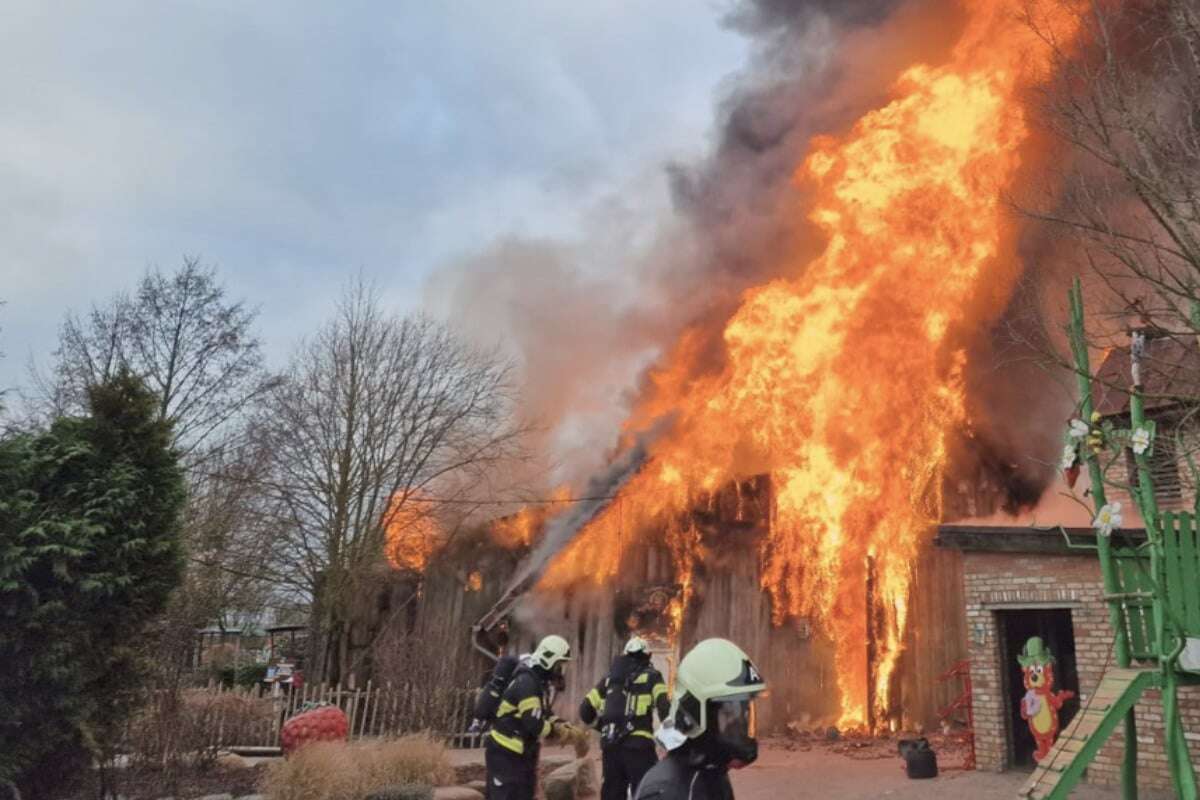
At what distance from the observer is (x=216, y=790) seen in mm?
10508

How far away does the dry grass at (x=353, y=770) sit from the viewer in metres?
9.16

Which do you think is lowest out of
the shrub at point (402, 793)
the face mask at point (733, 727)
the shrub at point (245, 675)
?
the shrub at point (245, 675)

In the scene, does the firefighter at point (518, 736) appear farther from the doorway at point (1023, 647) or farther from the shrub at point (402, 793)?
the doorway at point (1023, 647)

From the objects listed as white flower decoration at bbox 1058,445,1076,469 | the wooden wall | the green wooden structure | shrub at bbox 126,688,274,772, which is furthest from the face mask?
the wooden wall

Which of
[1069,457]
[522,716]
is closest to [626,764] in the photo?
[522,716]

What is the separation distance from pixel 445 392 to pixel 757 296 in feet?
27.0

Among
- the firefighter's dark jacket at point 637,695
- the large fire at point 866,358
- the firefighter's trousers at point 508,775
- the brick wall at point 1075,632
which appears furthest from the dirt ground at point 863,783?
the firefighter's trousers at point 508,775

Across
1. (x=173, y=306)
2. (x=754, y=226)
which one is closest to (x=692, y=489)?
(x=754, y=226)

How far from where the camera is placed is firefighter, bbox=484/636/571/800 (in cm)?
696

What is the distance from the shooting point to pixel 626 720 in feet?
26.3

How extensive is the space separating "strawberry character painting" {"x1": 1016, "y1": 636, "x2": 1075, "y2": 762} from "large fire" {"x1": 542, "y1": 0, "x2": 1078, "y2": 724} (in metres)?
5.01

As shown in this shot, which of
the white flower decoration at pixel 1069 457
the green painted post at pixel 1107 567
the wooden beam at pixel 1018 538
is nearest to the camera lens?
the green painted post at pixel 1107 567

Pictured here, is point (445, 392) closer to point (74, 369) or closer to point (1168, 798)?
point (74, 369)

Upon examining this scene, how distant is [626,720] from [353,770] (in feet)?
11.9
